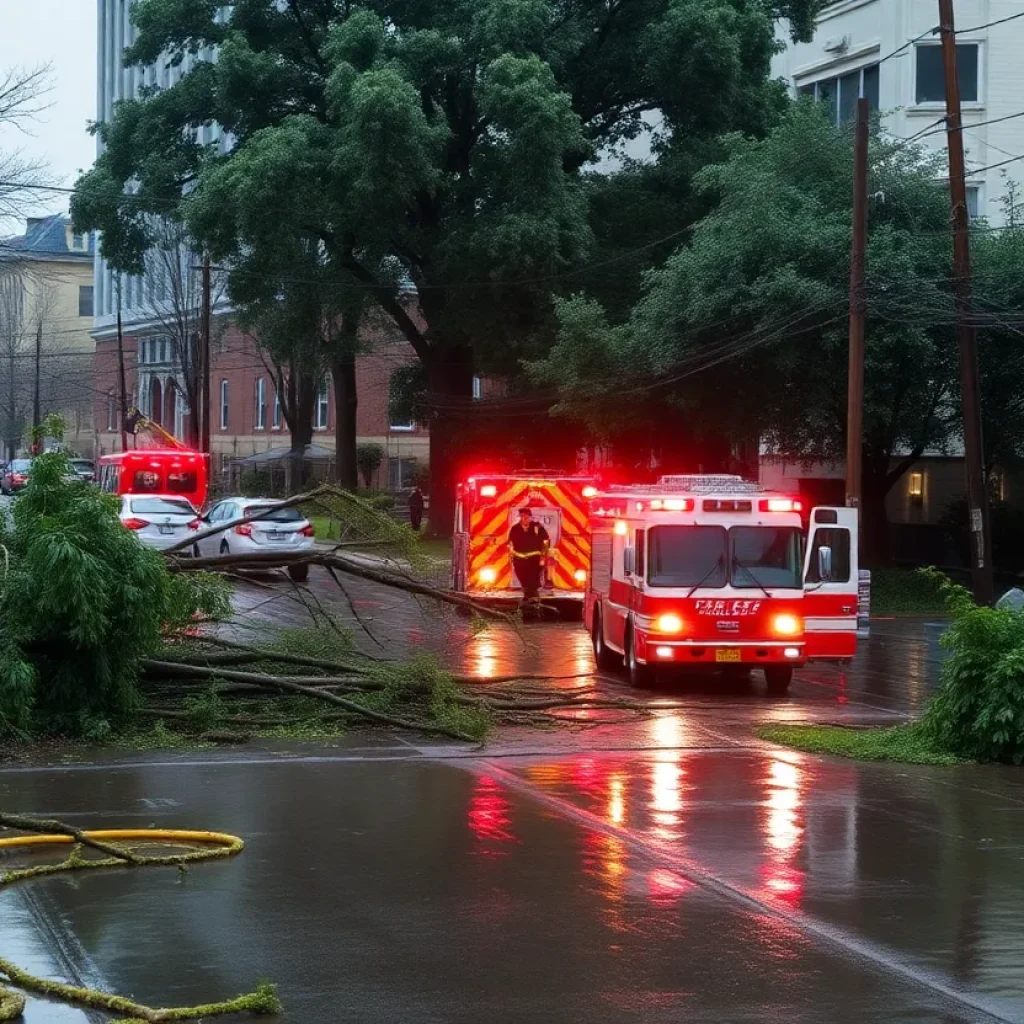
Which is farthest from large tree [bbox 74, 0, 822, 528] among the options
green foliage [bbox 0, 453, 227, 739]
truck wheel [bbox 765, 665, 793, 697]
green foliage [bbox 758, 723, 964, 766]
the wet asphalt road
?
the wet asphalt road

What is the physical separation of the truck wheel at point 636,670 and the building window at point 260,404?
64114 mm

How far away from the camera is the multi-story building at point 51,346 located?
91.9 meters

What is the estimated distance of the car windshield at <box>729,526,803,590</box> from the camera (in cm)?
1861

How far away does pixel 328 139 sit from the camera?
4169cm

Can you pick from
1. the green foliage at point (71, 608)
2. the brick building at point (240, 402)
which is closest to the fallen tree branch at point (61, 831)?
the green foliage at point (71, 608)

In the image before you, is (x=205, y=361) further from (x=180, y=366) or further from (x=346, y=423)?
(x=180, y=366)

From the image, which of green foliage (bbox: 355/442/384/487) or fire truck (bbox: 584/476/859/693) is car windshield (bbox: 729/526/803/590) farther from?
green foliage (bbox: 355/442/384/487)

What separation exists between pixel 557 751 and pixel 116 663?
3.82 meters

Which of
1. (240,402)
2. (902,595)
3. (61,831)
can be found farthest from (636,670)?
(240,402)

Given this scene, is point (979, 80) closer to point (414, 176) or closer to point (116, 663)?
point (414, 176)

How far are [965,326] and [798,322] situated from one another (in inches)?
235

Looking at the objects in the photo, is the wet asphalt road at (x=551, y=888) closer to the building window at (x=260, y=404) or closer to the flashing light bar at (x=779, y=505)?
the flashing light bar at (x=779, y=505)

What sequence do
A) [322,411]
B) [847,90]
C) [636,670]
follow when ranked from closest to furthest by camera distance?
[636,670] < [847,90] < [322,411]

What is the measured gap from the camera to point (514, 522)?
94.3 ft
